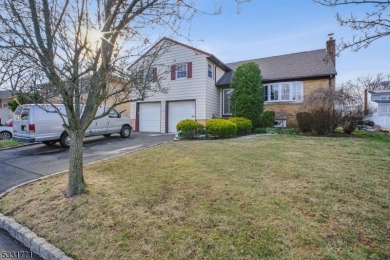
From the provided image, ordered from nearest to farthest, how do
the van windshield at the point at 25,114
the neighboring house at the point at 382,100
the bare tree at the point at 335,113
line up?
the van windshield at the point at 25,114 < the bare tree at the point at 335,113 < the neighboring house at the point at 382,100

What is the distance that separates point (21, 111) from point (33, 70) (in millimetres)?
7906

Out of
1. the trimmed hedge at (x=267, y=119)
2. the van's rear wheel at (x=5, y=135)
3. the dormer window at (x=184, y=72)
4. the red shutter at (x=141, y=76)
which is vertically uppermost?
the dormer window at (x=184, y=72)

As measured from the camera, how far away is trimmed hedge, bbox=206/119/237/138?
10.9m

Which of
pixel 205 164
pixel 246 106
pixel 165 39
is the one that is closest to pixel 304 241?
pixel 205 164

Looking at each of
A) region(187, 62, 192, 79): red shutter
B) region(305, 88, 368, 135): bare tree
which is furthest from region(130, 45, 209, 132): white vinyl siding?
region(305, 88, 368, 135): bare tree

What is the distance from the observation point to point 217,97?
17.0 m

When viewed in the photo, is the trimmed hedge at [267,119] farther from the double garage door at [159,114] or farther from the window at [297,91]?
the double garage door at [159,114]

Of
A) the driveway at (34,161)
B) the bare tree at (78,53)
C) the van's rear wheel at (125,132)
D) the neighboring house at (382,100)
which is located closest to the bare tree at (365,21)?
the bare tree at (78,53)

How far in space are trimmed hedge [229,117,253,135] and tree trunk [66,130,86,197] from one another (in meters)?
8.78

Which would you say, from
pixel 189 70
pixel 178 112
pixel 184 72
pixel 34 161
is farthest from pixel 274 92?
pixel 34 161

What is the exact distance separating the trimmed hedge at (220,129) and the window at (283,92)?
5870mm

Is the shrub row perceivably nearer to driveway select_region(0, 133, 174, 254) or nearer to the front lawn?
driveway select_region(0, 133, 174, 254)

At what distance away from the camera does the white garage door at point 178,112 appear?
51.1 ft

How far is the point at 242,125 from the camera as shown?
40.8ft
